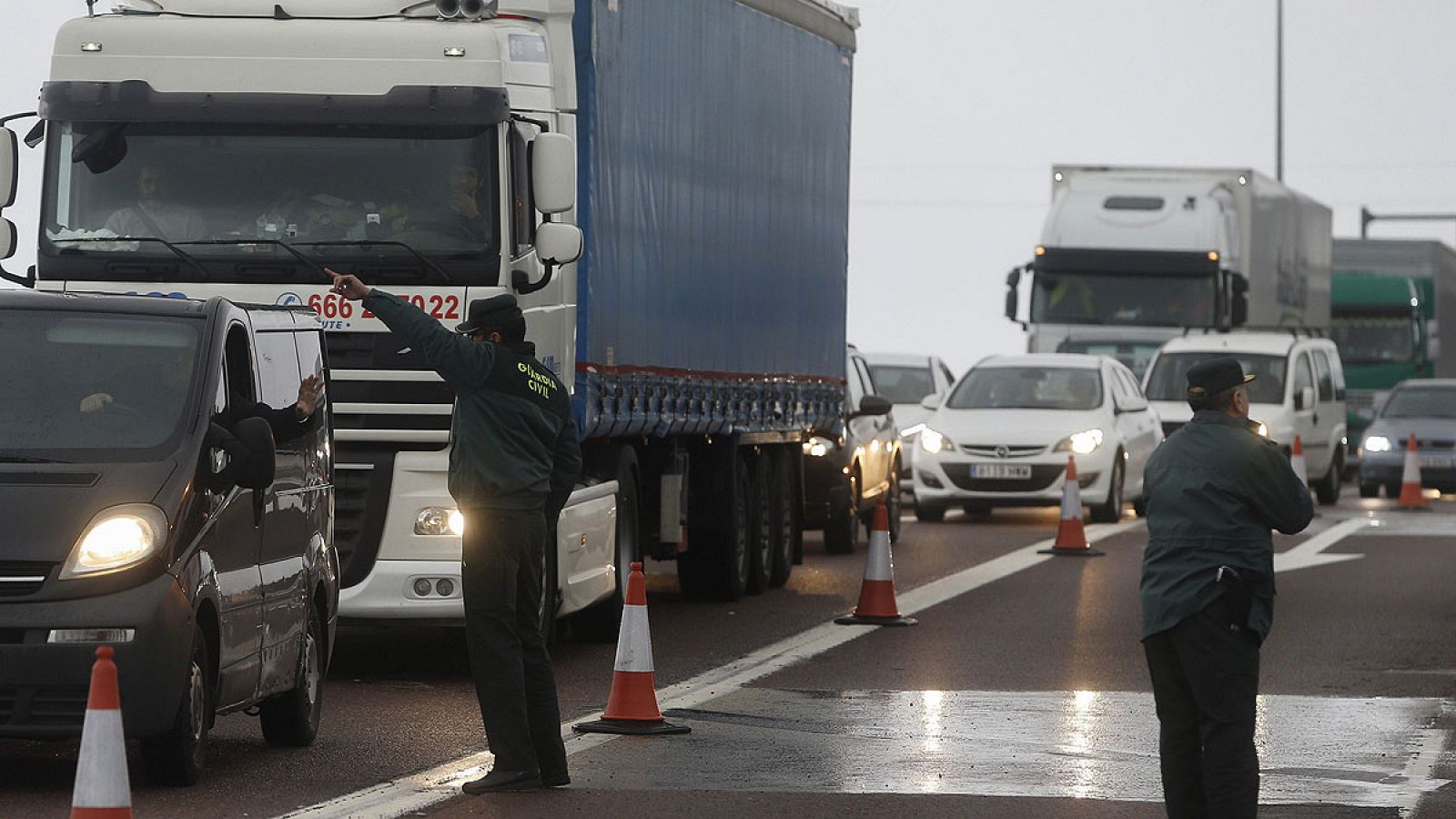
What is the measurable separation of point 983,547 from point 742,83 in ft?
25.6

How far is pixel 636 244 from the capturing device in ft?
53.9

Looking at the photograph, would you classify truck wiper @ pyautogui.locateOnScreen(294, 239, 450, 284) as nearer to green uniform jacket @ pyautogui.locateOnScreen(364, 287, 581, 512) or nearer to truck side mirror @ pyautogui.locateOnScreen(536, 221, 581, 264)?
truck side mirror @ pyautogui.locateOnScreen(536, 221, 581, 264)

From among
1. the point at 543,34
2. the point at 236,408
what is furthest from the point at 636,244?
the point at 236,408

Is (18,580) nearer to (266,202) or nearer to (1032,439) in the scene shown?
(266,202)

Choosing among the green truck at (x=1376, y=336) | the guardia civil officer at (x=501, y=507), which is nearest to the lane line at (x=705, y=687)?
the guardia civil officer at (x=501, y=507)

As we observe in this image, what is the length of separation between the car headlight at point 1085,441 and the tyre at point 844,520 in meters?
4.15

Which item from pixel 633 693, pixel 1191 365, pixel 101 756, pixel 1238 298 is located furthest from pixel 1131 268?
pixel 101 756

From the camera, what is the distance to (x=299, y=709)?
11.6 m

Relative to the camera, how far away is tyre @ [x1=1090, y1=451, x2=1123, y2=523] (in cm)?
2922

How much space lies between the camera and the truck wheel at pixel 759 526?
65.2ft

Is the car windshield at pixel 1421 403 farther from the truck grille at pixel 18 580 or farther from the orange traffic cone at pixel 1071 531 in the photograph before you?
the truck grille at pixel 18 580

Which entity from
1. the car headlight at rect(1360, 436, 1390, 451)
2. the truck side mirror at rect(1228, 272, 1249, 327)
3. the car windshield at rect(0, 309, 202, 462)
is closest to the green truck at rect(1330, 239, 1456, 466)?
the car headlight at rect(1360, 436, 1390, 451)

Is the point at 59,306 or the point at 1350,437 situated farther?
the point at 1350,437

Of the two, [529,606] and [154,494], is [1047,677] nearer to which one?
[529,606]
